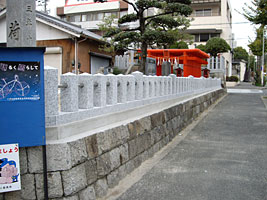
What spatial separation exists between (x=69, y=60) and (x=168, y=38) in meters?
8.73

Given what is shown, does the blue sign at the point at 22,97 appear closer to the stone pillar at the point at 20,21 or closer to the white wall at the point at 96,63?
the stone pillar at the point at 20,21

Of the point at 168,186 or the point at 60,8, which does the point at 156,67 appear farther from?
the point at 60,8

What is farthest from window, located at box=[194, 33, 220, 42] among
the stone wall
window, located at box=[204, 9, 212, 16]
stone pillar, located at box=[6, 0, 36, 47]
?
stone pillar, located at box=[6, 0, 36, 47]

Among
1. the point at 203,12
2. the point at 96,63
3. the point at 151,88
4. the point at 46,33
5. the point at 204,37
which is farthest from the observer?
the point at 203,12

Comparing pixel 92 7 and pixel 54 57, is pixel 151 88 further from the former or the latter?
pixel 92 7

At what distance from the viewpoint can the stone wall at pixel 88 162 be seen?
3.26 m

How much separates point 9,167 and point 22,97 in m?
0.70

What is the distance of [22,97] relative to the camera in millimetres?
3104

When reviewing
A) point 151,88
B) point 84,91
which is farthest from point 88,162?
point 151,88

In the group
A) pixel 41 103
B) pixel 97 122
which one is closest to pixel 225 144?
pixel 97 122

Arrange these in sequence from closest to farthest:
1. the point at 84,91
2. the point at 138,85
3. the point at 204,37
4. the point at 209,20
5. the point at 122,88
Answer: the point at 84,91, the point at 122,88, the point at 138,85, the point at 209,20, the point at 204,37

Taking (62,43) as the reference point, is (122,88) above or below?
below

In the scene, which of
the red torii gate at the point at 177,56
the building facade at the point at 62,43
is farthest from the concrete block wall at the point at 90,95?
the building facade at the point at 62,43

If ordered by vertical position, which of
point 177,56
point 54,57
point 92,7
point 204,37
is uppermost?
point 92,7
